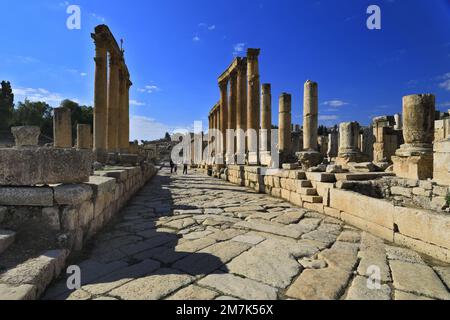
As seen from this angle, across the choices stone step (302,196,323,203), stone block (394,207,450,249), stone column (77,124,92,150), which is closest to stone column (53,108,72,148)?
stone column (77,124,92,150)

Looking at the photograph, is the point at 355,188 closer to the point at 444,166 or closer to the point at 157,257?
the point at 444,166

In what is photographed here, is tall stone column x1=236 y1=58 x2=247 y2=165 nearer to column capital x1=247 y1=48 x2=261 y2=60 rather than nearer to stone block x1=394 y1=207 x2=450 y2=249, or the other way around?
column capital x1=247 y1=48 x2=261 y2=60

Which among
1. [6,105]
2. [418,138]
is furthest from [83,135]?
[6,105]

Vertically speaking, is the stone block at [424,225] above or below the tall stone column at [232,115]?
below

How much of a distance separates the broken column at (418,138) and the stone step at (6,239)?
7854 millimetres

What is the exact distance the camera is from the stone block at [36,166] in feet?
11.7

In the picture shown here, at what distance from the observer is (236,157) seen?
16703 mm

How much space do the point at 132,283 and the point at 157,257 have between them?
770mm

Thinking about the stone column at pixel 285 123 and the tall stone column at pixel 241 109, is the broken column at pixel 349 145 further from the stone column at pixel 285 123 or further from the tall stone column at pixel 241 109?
the tall stone column at pixel 241 109

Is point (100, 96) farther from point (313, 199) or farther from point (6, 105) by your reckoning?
point (6, 105)

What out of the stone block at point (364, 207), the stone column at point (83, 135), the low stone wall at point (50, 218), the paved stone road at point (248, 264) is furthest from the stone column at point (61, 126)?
the stone block at point (364, 207)

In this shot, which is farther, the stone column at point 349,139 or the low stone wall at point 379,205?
the stone column at point 349,139

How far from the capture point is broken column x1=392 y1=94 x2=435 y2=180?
6.76 meters

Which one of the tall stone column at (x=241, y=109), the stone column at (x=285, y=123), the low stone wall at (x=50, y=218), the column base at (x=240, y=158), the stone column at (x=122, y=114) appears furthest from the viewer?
the stone column at (x=122, y=114)
